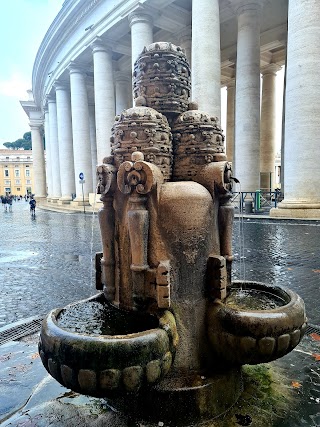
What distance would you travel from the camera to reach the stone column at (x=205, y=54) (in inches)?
631

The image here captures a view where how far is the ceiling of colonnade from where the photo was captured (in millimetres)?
21031

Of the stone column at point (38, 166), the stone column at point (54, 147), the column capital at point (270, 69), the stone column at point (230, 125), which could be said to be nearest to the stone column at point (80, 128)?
the stone column at point (54, 147)

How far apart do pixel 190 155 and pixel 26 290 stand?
4.72 metres

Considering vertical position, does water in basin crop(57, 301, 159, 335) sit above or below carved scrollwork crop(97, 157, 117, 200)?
below

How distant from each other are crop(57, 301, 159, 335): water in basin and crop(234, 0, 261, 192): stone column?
1768 cm

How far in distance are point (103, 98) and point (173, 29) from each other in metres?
Answer: 6.85

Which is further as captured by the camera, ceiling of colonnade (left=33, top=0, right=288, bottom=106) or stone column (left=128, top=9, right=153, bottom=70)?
ceiling of colonnade (left=33, top=0, right=288, bottom=106)

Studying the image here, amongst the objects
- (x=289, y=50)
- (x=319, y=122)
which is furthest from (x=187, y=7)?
(x=319, y=122)

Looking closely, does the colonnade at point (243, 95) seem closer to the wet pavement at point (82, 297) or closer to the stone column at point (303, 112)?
the stone column at point (303, 112)

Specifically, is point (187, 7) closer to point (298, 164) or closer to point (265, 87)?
point (265, 87)

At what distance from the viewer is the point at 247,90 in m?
19.6

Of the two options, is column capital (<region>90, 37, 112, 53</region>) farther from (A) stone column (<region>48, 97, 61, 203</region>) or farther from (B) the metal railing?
(B) the metal railing

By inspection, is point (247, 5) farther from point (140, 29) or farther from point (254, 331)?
point (254, 331)

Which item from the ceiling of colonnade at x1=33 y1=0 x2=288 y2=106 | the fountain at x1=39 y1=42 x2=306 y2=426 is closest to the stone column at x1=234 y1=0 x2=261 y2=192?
the ceiling of colonnade at x1=33 y1=0 x2=288 y2=106
